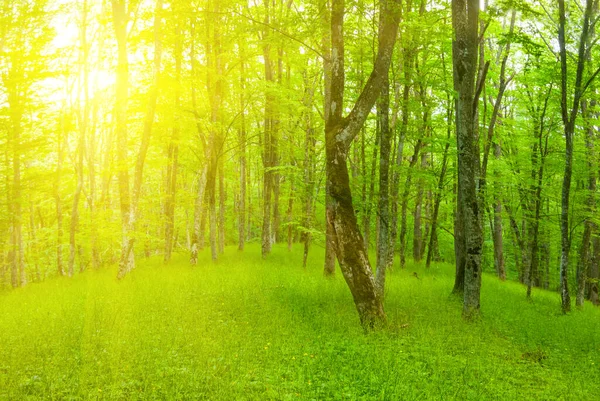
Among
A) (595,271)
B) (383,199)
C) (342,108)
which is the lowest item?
(595,271)

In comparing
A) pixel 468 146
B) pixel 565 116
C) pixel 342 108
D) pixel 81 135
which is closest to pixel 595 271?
pixel 565 116

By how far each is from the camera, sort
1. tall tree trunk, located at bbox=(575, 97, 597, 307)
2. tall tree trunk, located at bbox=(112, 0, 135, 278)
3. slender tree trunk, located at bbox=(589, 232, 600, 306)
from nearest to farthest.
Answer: tall tree trunk, located at bbox=(112, 0, 135, 278), tall tree trunk, located at bbox=(575, 97, 597, 307), slender tree trunk, located at bbox=(589, 232, 600, 306)

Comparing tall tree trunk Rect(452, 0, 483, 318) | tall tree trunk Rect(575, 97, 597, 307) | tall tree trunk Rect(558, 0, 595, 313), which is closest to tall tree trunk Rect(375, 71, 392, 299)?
→ tall tree trunk Rect(452, 0, 483, 318)

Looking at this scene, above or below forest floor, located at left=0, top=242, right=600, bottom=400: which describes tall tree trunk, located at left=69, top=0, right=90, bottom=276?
above

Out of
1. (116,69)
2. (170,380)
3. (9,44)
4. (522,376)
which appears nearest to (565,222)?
(522,376)

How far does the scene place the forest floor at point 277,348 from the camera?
505cm

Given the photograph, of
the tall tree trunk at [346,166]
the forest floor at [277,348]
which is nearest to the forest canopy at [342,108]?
the tall tree trunk at [346,166]

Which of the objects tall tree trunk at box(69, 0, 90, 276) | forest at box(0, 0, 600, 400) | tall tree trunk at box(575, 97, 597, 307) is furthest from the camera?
tall tree trunk at box(69, 0, 90, 276)

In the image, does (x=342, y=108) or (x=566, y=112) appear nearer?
(x=342, y=108)

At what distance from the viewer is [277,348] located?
6.38 meters

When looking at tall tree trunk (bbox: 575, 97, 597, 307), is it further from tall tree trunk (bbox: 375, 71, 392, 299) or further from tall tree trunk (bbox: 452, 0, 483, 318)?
tall tree trunk (bbox: 375, 71, 392, 299)

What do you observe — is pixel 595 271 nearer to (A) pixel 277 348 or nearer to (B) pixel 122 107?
(A) pixel 277 348

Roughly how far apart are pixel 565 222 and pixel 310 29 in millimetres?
9882

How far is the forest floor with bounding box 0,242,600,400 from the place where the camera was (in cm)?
505
